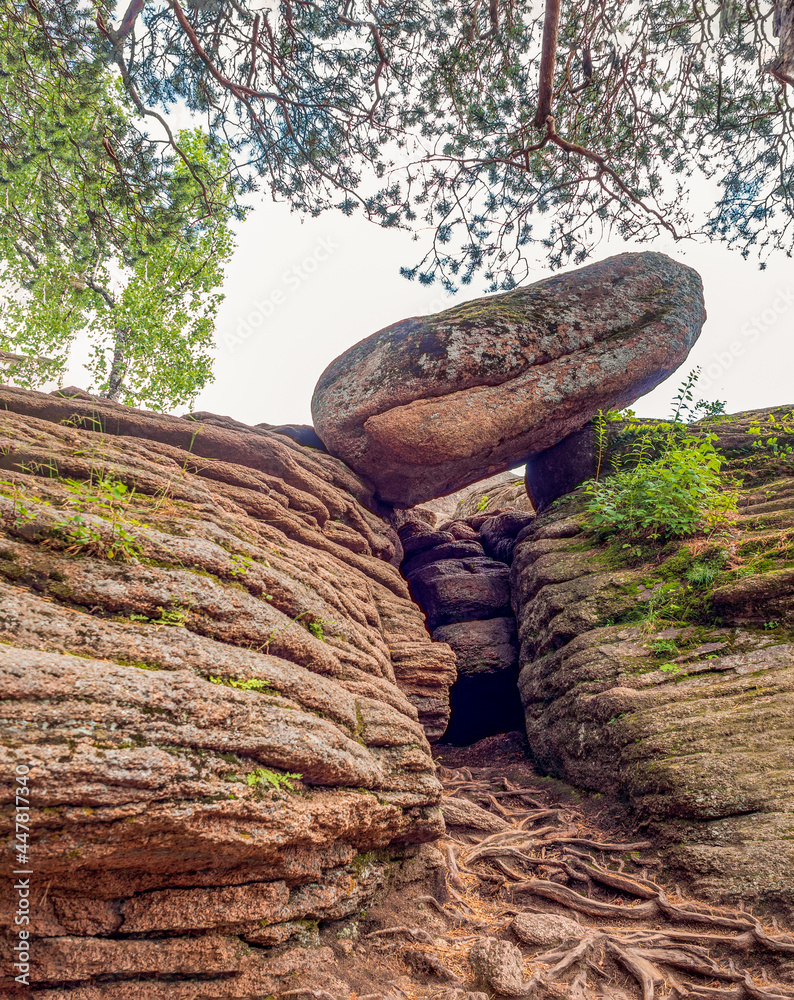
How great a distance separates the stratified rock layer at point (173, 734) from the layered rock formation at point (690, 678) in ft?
7.97

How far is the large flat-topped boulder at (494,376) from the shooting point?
9.77 metres

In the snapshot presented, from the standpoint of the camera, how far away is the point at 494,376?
1003cm

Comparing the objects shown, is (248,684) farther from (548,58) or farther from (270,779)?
(548,58)

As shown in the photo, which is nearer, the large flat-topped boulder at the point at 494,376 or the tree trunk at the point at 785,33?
the tree trunk at the point at 785,33

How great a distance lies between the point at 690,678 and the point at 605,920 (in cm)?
281

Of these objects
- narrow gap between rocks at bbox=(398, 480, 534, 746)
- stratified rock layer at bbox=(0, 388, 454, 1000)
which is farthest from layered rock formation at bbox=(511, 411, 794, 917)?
stratified rock layer at bbox=(0, 388, 454, 1000)

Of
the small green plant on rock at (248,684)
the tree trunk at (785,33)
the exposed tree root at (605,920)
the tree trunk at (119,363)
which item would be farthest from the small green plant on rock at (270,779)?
the tree trunk at (119,363)

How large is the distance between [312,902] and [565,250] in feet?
35.0

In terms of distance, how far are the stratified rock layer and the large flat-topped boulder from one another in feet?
14.8

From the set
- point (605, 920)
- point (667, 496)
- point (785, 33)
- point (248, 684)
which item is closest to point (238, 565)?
point (248, 684)

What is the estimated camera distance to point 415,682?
7.54 meters

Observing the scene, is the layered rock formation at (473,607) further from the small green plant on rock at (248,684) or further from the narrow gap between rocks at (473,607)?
the small green plant on rock at (248,684)

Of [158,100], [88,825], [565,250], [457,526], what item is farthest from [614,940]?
[158,100]

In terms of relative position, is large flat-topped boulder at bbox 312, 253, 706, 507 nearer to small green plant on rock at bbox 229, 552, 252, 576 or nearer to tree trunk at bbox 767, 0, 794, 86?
tree trunk at bbox 767, 0, 794, 86
